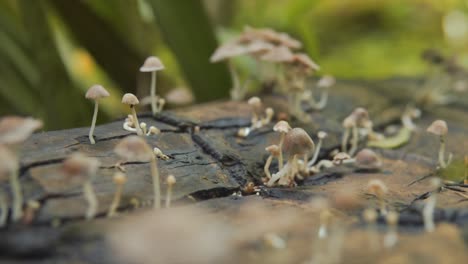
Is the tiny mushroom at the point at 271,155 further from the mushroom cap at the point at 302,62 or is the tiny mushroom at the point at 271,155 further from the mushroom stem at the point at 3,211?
the mushroom stem at the point at 3,211

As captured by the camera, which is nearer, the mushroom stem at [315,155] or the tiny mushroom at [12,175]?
the tiny mushroom at [12,175]

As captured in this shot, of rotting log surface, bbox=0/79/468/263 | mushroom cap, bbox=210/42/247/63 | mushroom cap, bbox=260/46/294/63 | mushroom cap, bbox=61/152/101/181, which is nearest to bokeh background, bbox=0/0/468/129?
mushroom cap, bbox=210/42/247/63

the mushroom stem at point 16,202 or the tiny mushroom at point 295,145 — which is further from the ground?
the tiny mushroom at point 295,145

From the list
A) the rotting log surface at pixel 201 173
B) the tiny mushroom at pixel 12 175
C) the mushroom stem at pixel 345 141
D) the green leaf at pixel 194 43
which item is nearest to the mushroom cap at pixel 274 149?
the rotting log surface at pixel 201 173

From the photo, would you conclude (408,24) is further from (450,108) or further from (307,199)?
(307,199)

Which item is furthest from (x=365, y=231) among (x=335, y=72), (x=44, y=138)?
(x=335, y=72)

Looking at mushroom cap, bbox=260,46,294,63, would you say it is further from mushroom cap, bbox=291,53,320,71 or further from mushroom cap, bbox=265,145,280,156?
mushroom cap, bbox=265,145,280,156

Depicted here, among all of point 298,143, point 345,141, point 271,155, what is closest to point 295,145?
point 298,143

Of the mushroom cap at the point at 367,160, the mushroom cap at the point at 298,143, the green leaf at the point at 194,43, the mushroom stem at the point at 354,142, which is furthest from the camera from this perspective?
the green leaf at the point at 194,43
